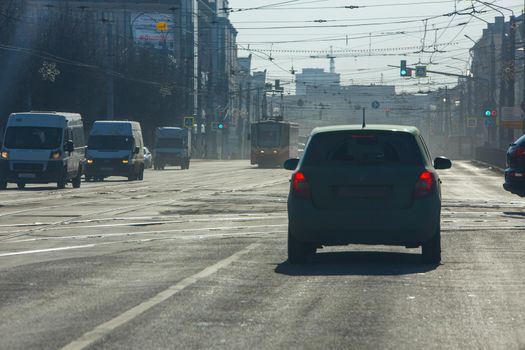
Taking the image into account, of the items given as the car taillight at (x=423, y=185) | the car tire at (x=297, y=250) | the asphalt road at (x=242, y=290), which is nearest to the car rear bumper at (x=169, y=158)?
the asphalt road at (x=242, y=290)

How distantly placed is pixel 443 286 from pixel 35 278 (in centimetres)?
393

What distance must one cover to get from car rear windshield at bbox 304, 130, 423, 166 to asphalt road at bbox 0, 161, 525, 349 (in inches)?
45.1

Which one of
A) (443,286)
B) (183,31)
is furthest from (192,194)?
(183,31)

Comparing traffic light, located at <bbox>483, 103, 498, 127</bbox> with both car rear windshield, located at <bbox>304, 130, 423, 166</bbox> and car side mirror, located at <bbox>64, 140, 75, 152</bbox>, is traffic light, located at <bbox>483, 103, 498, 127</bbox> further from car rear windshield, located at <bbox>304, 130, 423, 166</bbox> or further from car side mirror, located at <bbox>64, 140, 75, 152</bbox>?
car rear windshield, located at <bbox>304, 130, 423, 166</bbox>

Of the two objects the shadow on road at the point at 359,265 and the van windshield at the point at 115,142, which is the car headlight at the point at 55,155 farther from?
the shadow on road at the point at 359,265

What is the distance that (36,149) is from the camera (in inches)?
1553

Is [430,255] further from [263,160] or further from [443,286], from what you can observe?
[263,160]

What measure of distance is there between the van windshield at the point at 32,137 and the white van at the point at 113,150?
31.2ft

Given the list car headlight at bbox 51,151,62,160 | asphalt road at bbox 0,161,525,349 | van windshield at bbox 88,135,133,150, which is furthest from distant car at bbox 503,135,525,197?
van windshield at bbox 88,135,133,150

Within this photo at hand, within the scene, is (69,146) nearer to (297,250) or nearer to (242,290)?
(297,250)

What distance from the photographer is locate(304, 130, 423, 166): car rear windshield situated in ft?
45.3

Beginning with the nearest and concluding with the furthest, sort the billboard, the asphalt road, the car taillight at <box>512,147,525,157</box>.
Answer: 1. the asphalt road
2. the car taillight at <box>512,147,525,157</box>
3. the billboard

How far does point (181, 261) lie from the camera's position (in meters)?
14.0

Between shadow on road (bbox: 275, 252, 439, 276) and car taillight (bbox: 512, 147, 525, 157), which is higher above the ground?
car taillight (bbox: 512, 147, 525, 157)
